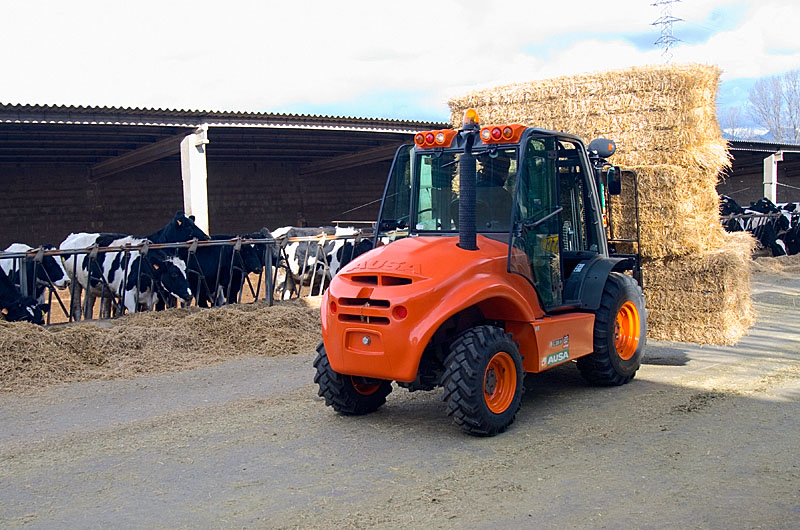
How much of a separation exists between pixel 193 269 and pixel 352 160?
41.4 feet

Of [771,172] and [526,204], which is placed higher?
[771,172]

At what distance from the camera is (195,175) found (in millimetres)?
16672

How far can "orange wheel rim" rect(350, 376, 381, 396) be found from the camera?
6.20 m

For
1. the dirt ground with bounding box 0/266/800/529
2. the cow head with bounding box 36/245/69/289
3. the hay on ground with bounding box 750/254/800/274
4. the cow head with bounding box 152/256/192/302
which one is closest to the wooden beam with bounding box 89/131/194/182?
the cow head with bounding box 36/245/69/289

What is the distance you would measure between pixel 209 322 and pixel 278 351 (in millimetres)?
1215

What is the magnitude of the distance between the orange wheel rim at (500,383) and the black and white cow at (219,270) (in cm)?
708

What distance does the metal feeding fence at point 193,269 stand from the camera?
34.8 feet

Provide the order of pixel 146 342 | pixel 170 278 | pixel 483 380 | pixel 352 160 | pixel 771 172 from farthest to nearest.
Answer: pixel 771 172 < pixel 352 160 < pixel 170 278 < pixel 146 342 < pixel 483 380

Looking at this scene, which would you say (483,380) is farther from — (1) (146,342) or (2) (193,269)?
(2) (193,269)

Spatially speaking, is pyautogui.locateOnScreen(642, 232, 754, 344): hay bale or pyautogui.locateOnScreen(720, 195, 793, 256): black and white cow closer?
pyautogui.locateOnScreen(642, 232, 754, 344): hay bale

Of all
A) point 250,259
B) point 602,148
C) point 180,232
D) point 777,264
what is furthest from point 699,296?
point 777,264

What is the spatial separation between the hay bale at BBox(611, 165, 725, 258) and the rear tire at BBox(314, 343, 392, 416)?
3.63m

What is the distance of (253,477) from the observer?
4.86 m

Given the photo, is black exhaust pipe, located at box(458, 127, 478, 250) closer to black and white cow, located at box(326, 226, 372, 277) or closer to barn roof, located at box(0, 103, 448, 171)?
black and white cow, located at box(326, 226, 372, 277)
